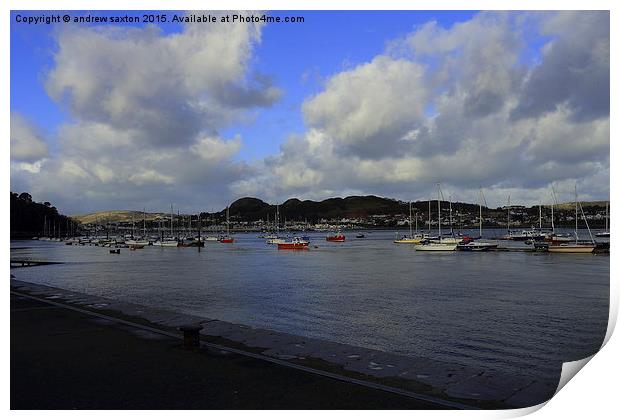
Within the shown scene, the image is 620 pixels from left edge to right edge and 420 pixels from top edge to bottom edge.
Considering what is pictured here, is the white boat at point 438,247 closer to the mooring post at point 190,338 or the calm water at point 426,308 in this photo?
the calm water at point 426,308

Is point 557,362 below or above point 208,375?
below

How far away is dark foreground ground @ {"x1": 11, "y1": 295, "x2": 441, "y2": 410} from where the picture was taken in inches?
231

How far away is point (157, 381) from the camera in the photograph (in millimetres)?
6492

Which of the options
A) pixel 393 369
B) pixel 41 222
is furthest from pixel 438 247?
pixel 41 222

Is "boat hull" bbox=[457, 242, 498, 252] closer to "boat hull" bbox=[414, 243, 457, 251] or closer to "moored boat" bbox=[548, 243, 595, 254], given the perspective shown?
"boat hull" bbox=[414, 243, 457, 251]

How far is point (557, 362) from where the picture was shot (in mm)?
11242

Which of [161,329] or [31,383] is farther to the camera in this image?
[161,329]

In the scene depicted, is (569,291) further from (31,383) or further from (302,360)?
(31,383)

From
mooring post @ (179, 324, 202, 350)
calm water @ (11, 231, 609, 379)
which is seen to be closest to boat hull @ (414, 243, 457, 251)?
calm water @ (11, 231, 609, 379)

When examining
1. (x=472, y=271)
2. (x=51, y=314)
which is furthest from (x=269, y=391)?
(x=472, y=271)

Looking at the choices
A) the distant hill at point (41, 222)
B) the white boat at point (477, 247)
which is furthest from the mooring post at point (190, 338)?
the distant hill at point (41, 222)

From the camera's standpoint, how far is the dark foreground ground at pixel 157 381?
586 centimetres

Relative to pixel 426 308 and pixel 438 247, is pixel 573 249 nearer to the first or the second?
pixel 438 247
